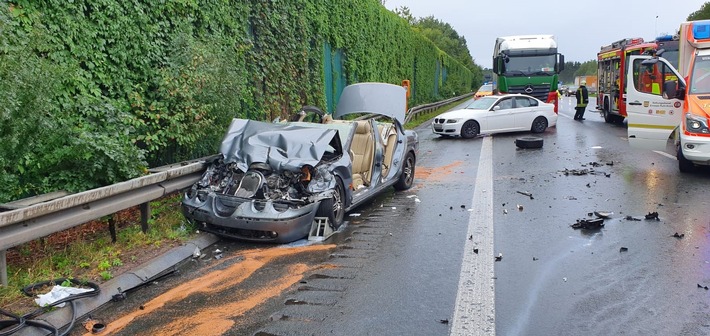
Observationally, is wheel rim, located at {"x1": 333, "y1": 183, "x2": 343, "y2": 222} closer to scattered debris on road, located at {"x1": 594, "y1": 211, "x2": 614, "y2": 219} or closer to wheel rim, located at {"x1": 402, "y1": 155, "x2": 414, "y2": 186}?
wheel rim, located at {"x1": 402, "y1": 155, "x2": 414, "y2": 186}

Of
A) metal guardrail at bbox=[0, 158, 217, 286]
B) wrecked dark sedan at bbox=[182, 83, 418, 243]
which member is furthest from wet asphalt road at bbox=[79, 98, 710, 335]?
metal guardrail at bbox=[0, 158, 217, 286]

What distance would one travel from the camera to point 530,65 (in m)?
22.3

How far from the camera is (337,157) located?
7059mm

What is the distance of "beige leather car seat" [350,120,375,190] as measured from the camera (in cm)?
812

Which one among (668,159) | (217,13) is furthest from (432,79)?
(217,13)

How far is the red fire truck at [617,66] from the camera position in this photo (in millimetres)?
16531

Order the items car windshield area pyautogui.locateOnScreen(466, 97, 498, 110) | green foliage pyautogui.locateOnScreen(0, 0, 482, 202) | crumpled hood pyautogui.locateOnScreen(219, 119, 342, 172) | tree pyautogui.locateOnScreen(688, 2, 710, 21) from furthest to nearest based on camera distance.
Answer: tree pyautogui.locateOnScreen(688, 2, 710, 21) → car windshield area pyautogui.locateOnScreen(466, 97, 498, 110) → crumpled hood pyautogui.locateOnScreen(219, 119, 342, 172) → green foliage pyautogui.locateOnScreen(0, 0, 482, 202)

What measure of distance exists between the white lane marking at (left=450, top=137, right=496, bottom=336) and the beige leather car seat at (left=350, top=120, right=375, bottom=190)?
1.67 m

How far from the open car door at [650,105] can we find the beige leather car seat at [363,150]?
18.9 ft

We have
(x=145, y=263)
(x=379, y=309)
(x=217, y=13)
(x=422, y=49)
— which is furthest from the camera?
(x=422, y=49)

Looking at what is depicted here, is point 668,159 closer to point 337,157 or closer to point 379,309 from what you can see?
point 337,157

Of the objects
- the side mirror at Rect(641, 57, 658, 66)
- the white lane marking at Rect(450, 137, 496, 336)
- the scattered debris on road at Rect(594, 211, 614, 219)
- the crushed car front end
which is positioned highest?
the side mirror at Rect(641, 57, 658, 66)

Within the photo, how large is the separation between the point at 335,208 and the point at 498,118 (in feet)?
41.6

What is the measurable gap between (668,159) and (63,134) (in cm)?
1194
